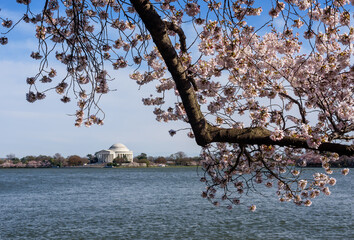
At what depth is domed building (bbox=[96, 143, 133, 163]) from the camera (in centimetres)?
15738

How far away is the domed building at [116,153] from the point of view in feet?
516

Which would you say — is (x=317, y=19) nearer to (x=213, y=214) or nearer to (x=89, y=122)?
(x=89, y=122)

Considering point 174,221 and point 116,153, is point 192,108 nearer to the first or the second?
point 174,221

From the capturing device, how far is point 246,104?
527 cm

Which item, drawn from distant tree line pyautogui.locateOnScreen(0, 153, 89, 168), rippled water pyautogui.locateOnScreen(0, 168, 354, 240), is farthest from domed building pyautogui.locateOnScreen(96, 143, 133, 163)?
rippled water pyautogui.locateOnScreen(0, 168, 354, 240)

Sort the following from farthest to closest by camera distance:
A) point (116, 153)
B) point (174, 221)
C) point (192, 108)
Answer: point (116, 153) → point (174, 221) → point (192, 108)

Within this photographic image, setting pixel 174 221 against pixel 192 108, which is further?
pixel 174 221

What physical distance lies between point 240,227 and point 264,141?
45.1 ft


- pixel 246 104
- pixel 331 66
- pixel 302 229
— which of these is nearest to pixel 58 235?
pixel 302 229

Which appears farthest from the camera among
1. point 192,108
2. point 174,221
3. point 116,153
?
point 116,153

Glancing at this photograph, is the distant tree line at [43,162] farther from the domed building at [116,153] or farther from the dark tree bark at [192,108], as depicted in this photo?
the dark tree bark at [192,108]

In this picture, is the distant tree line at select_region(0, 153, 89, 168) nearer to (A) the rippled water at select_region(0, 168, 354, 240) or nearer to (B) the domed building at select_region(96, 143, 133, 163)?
(B) the domed building at select_region(96, 143, 133, 163)

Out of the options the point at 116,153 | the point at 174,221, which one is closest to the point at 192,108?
the point at 174,221

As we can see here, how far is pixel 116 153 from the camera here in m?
159
